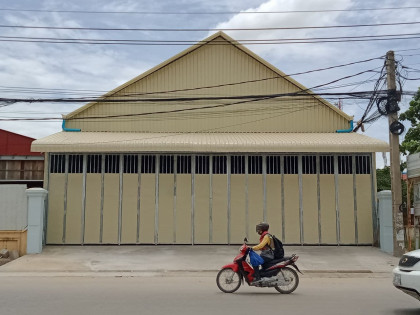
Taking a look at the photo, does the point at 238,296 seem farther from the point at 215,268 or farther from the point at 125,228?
the point at 125,228

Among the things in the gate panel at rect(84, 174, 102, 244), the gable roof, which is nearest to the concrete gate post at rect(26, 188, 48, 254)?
the gate panel at rect(84, 174, 102, 244)

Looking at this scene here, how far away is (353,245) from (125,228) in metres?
8.32

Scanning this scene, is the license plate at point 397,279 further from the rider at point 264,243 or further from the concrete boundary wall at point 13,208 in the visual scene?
the concrete boundary wall at point 13,208

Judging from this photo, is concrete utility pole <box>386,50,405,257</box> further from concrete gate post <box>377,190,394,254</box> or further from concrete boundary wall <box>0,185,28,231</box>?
concrete boundary wall <box>0,185,28,231</box>

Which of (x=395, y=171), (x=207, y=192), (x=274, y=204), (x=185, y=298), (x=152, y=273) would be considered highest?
(x=395, y=171)

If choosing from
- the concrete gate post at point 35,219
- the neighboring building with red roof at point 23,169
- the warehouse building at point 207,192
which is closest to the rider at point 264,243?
the warehouse building at point 207,192

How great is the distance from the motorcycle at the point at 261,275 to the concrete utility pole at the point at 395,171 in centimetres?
694

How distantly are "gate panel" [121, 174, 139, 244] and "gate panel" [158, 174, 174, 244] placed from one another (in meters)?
0.91

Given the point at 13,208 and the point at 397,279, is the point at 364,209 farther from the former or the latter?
the point at 13,208

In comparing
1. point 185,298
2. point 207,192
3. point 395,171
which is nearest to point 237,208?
point 207,192

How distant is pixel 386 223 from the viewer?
16625mm

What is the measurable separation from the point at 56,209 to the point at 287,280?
10.6 meters

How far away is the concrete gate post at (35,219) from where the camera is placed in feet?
52.0

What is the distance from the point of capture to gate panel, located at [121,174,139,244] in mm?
17422
